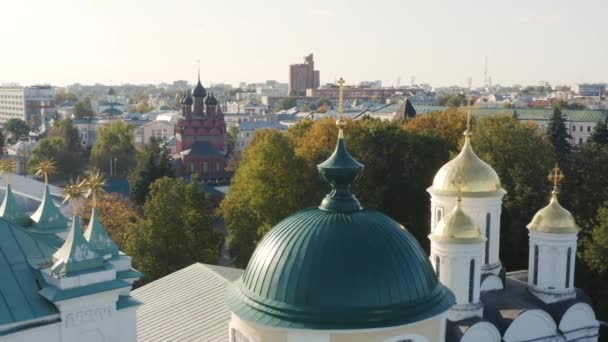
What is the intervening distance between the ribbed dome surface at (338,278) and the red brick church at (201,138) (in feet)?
138

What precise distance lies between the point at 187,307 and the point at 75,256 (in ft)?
17.7

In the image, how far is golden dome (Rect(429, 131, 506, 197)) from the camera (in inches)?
703

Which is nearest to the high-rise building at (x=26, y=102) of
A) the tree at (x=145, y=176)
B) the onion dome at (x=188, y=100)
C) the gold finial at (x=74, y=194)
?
the onion dome at (x=188, y=100)

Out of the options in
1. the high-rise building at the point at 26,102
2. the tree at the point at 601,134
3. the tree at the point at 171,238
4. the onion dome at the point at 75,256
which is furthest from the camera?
the high-rise building at the point at 26,102

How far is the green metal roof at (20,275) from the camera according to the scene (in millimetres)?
9570

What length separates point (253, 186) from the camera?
87.4 feet

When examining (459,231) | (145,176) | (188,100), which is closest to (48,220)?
(459,231)

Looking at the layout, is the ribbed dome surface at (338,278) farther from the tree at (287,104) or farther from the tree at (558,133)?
the tree at (287,104)

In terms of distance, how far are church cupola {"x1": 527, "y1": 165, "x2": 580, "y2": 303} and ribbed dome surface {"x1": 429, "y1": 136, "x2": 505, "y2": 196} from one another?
1467 millimetres

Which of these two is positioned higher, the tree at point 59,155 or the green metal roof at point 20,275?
the green metal roof at point 20,275

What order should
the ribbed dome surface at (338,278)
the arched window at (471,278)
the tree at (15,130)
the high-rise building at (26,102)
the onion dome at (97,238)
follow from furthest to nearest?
1. the high-rise building at (26,102)
2. the tree at (15,130)
3. the arched window at (471,278)
4. the onion dome at (97,238)
5. the ribbed dome surface at (338,278)

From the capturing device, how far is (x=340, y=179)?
35.5ft

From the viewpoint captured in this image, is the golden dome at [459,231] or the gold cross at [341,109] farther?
the golden dome at [459,231]

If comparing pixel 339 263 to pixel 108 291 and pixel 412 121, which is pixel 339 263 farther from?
pixel 412 121
